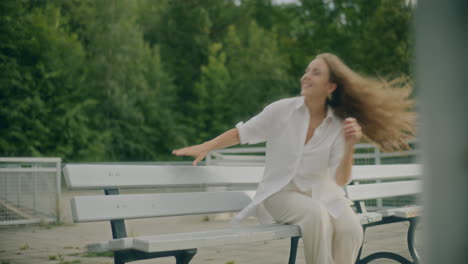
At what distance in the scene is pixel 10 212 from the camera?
29.0 feet

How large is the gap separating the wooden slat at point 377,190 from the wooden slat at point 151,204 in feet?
2.86

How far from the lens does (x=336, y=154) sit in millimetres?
3746

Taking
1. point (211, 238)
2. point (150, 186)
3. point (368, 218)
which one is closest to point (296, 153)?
point (368, 218)

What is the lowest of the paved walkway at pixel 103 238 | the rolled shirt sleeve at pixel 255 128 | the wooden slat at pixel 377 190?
the paved walkway at pixel 103 238

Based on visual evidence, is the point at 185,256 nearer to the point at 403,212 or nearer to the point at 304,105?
the point at 304,105

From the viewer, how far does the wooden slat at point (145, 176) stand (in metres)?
3.10

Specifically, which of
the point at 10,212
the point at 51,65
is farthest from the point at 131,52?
the point at 10,212

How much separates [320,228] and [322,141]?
2.00 feet

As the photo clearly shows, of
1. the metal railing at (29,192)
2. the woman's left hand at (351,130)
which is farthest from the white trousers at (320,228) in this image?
the metal railing at (29,192)

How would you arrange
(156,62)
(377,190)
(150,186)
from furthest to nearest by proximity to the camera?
(156,62)
(377,190)
(150,186)

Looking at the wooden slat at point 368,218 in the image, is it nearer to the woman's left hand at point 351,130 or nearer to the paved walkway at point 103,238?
the woman's left hand at point 351,130

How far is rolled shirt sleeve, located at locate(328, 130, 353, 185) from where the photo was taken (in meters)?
3.72

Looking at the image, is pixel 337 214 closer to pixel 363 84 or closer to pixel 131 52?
pixel 363 84

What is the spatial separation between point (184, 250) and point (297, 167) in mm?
1105
